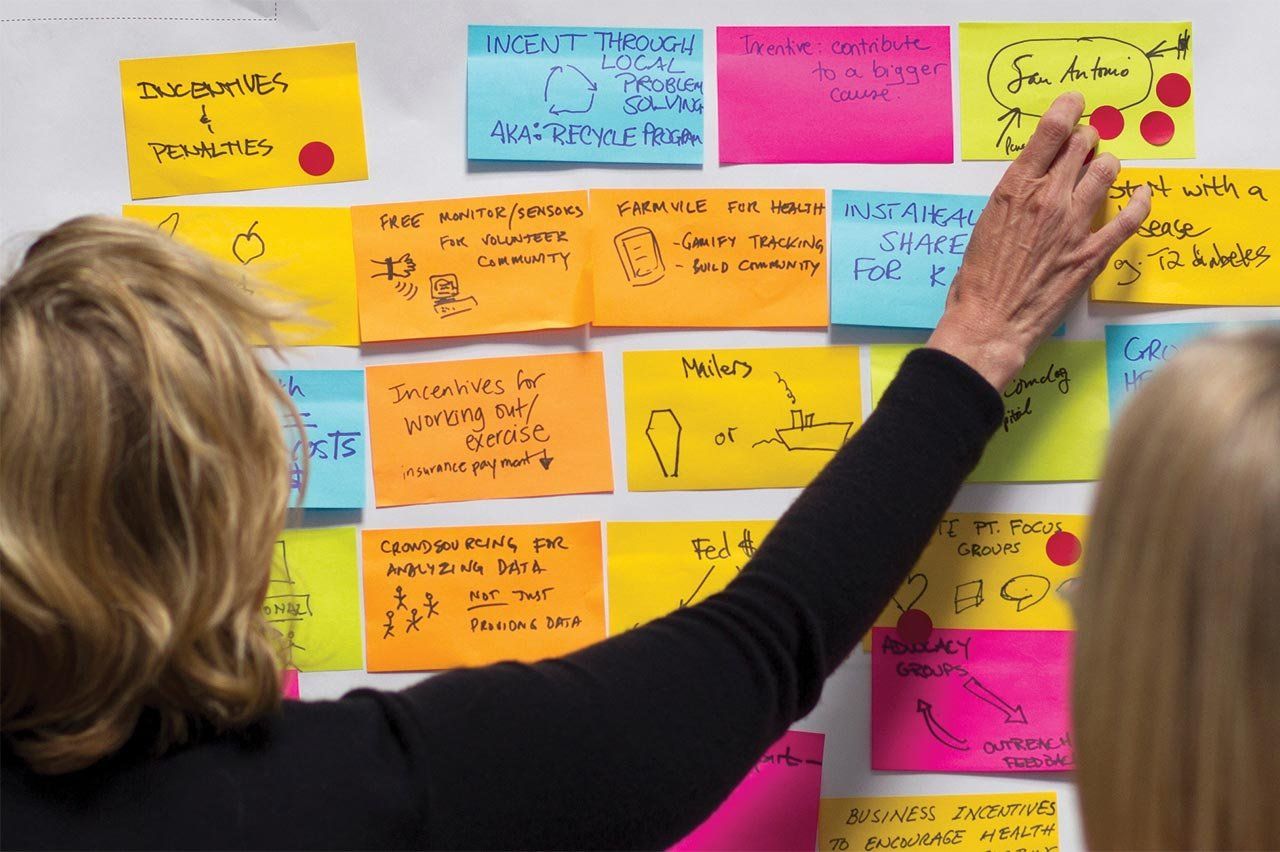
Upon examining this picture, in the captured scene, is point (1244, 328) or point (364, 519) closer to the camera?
point (1244, 328)

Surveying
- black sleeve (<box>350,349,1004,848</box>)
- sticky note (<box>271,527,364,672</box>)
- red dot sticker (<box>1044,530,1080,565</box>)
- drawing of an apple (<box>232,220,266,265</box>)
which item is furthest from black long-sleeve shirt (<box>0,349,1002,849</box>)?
drawing of an apple (<box>232,220,266,265</box>)

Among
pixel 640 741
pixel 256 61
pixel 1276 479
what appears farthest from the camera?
pixel 256 61

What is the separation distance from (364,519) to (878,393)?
46cm

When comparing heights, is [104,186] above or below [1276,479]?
above

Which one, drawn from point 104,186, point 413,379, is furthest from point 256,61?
point 413,379

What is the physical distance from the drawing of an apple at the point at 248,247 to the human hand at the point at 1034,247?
1.87 feet

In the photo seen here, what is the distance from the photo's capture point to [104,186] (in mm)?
960

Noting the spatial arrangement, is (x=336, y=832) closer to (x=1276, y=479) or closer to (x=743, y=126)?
(x=1276, y=479)

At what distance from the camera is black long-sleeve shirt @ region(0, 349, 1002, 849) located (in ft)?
1.87

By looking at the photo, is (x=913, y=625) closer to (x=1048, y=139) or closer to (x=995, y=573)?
(x=995, y=573)

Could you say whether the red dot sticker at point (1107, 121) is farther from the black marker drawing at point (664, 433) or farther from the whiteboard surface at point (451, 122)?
the black marker drawing at point (664, 433)

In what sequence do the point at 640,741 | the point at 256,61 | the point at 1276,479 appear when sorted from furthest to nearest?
the point at 256,61 → the point at 640,741 → the point at 1276,479

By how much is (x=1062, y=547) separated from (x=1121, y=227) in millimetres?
277

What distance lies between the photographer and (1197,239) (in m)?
0.96
